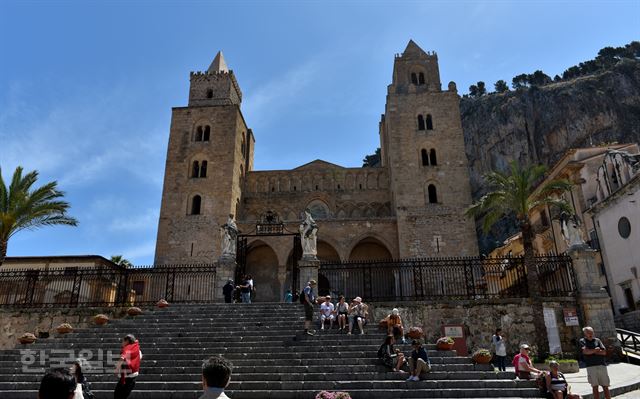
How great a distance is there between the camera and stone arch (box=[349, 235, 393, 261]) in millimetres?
29772

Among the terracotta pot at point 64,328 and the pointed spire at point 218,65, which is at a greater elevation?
the pointed spire at point 218,65

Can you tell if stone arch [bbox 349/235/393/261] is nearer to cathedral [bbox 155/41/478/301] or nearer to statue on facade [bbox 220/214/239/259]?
cathedral [bbox 155/41/478/301]

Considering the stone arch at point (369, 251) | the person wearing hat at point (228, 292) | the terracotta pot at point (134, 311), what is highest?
the stone arch at point (369, 251)

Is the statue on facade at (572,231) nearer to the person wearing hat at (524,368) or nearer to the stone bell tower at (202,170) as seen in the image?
the person wearing hat at (524,368)

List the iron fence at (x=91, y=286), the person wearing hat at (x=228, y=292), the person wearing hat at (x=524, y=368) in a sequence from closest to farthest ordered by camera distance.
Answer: the person wearing hat at (x=524, y=368) < the person wearing hat at (x=228, y=292) < the iron fence at (x=91, y=286)

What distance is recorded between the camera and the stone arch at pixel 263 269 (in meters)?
28.5

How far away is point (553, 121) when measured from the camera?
55938mm

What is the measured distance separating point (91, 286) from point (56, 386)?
65.3 ft

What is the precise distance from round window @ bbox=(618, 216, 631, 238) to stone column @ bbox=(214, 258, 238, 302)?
704 inches

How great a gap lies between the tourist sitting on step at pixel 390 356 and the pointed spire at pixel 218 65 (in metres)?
31.5

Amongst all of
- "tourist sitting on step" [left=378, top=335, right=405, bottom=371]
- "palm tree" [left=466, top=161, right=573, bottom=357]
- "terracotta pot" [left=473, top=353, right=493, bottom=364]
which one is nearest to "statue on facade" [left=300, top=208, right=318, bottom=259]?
"palm tree" [left=466, top=161, right=573, bottom=357]

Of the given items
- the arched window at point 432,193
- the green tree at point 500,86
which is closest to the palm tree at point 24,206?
the arched window at point 432,193

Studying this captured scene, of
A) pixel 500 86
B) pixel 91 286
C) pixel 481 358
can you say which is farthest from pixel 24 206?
pixel 500 86

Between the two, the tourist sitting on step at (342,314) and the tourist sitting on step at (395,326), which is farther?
the tourist sitting on step at (342,314)
